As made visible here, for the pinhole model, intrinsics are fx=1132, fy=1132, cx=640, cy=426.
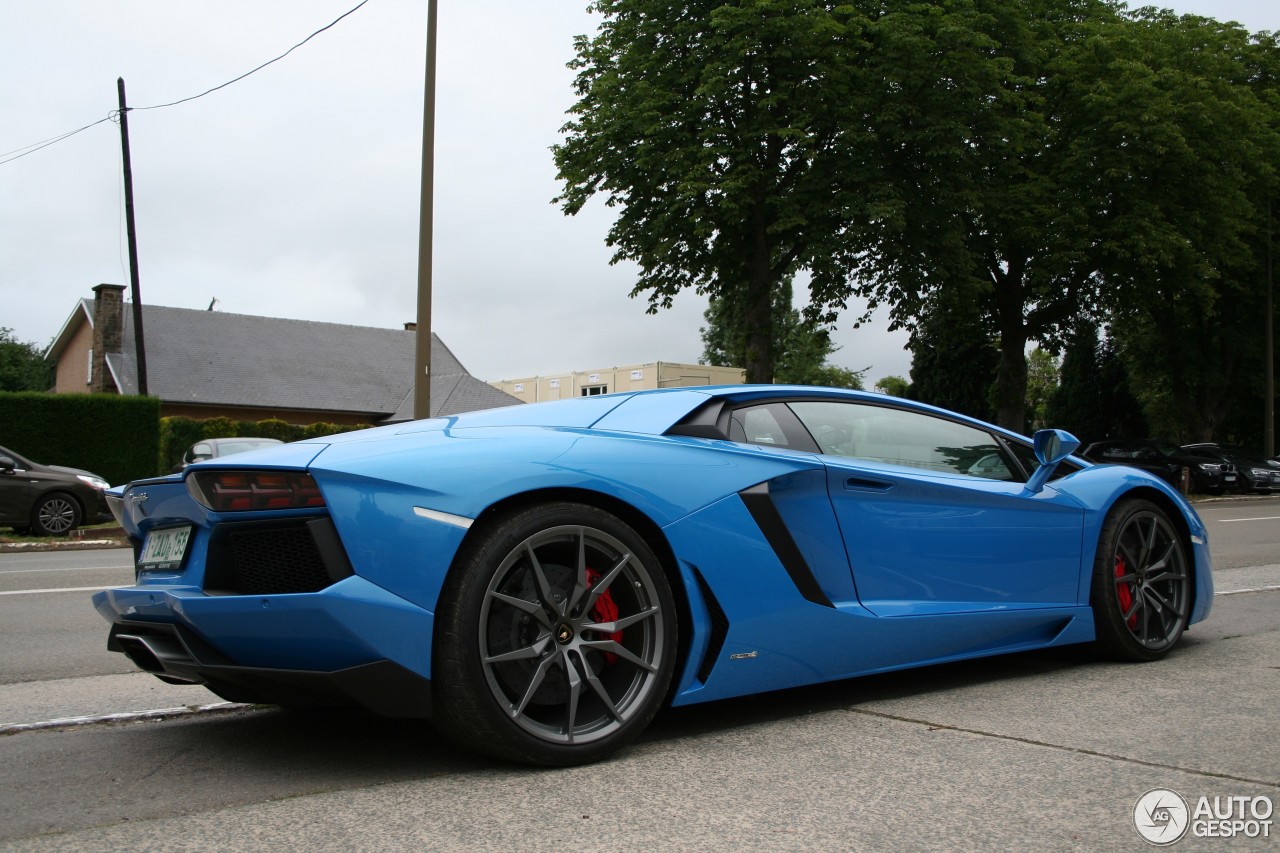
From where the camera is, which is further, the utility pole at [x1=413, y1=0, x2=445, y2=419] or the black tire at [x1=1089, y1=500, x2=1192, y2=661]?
the utility pole at [x1=413, y1=0, x2=445, y2=419]

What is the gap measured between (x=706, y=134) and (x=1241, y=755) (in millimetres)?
20977

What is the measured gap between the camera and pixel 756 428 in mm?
3898

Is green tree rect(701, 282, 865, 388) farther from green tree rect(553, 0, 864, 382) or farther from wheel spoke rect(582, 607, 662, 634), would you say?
wheel spoke rect(582, 607, 662, 634)

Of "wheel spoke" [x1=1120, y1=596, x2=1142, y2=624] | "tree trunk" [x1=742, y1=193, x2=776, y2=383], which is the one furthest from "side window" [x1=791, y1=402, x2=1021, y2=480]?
"tree trunk" [x1=742, y1=193, x2=776, y2=383]

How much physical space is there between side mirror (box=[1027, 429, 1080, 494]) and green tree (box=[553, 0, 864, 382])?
18.4 meters

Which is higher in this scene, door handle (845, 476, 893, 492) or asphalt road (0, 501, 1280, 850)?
door handle (845, 476, 893, 492)

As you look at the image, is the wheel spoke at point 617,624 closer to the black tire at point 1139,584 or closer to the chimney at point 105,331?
the black tire at point 1139,584

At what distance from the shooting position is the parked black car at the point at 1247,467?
2955 centimetres

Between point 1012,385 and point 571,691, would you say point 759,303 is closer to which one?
point 1012,385

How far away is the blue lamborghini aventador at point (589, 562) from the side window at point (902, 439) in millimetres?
12

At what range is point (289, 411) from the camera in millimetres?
45750

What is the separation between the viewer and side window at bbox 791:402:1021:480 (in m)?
4.10

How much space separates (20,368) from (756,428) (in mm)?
84959

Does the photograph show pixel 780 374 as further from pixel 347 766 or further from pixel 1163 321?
pixel 347 766
